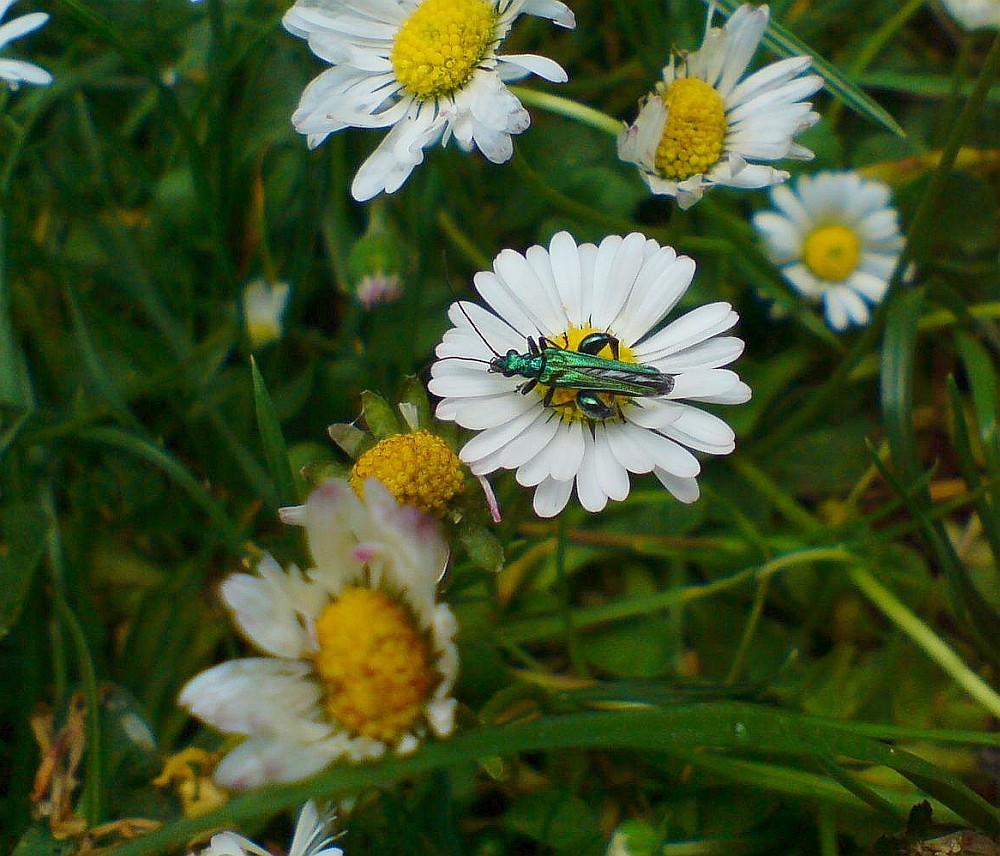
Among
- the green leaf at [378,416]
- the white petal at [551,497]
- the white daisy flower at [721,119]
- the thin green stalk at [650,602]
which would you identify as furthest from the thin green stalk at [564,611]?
the white daisy flower at [721,119]

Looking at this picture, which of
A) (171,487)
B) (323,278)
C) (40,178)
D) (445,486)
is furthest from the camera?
(323,278)

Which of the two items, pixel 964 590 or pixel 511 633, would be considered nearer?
pixel 964 590

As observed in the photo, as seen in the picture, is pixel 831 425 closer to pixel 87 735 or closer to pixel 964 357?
pixel 964 357

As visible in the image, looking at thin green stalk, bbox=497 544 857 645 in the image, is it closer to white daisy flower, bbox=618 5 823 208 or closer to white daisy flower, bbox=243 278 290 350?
white daisy flower, bbox=618 5 823 208

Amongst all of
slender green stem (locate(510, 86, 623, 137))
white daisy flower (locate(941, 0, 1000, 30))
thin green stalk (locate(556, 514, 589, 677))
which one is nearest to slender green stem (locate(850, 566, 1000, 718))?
thin green stalk (locate(556, 514, 589, 677))

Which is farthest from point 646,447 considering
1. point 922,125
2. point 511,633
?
point 922,125
